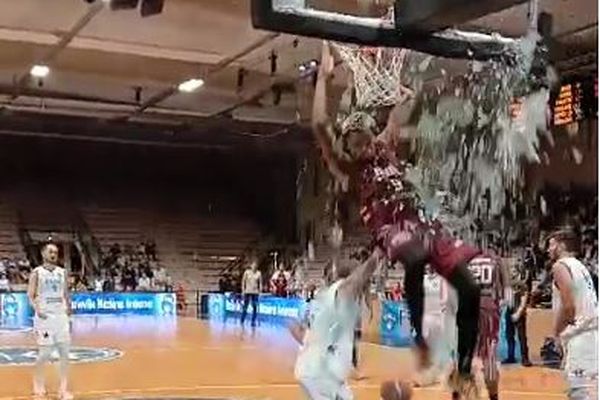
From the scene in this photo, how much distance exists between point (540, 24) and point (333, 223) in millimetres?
27478

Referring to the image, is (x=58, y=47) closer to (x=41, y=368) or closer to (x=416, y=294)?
(x=41, y=368)

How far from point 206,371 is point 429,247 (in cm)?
956

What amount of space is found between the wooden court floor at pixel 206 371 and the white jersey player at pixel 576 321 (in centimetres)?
114

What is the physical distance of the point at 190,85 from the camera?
23.0m

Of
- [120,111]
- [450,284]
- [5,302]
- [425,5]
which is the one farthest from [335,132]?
[120,111]

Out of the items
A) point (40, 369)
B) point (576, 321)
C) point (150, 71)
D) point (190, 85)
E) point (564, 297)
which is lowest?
point (40, 369)

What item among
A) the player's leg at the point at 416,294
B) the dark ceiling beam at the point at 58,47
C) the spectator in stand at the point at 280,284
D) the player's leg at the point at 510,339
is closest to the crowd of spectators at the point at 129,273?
the spectator in stand at the point at 280,284

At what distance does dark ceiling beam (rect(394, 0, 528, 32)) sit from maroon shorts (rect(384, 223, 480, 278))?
102cm

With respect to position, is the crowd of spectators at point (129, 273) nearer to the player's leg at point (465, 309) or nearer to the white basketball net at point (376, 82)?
the white basketball net at point (376, 82)

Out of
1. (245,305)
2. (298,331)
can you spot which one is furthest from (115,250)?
(298,331)

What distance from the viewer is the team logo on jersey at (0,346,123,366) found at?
45.6 ft

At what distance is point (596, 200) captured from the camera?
5.71 feet

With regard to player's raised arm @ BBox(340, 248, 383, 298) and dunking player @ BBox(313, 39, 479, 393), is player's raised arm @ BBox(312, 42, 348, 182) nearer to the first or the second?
dunking player @ BBox(313, 39, 479, 393)

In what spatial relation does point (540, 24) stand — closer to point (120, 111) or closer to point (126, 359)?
point (126, 359)
